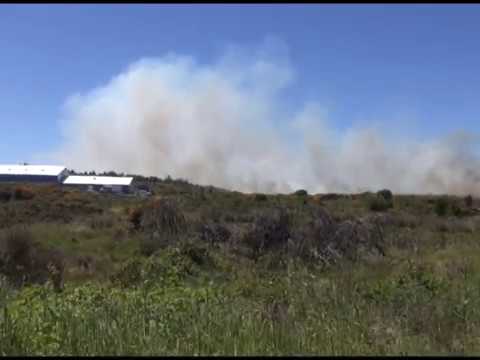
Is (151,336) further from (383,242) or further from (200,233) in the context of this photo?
(200,233)

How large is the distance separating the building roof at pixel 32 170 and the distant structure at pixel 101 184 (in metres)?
2.92

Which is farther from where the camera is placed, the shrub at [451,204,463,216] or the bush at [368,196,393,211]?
the bush at [368,196,393,211]

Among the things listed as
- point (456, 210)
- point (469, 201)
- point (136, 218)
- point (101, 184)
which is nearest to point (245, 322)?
point (136, 218)

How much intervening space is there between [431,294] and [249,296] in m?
→ 2.32

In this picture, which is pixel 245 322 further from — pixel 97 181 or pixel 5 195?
pixel 97 181

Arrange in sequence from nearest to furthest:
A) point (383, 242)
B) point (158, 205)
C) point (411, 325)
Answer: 1. point (411, 325)
2. point (383, 242)
3. point (158, 205)

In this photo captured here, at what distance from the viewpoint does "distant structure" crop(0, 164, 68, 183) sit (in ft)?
251

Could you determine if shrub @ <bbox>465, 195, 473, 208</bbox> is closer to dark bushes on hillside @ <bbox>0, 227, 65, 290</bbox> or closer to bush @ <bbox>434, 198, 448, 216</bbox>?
bush @ <bbox>434, 198, 448, 216</bbox>

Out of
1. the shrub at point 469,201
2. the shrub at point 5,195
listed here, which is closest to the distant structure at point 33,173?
the shrub at point 5,195

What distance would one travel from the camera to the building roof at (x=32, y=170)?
7844cm

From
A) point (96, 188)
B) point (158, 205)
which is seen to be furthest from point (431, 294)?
point (96, 188)

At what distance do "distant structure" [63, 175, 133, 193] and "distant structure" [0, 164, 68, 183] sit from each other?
1.71 meters

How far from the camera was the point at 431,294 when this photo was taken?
7488mm

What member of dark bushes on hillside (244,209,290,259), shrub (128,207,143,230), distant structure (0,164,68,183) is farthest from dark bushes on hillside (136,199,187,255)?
distant structure (0,164,68,183)
